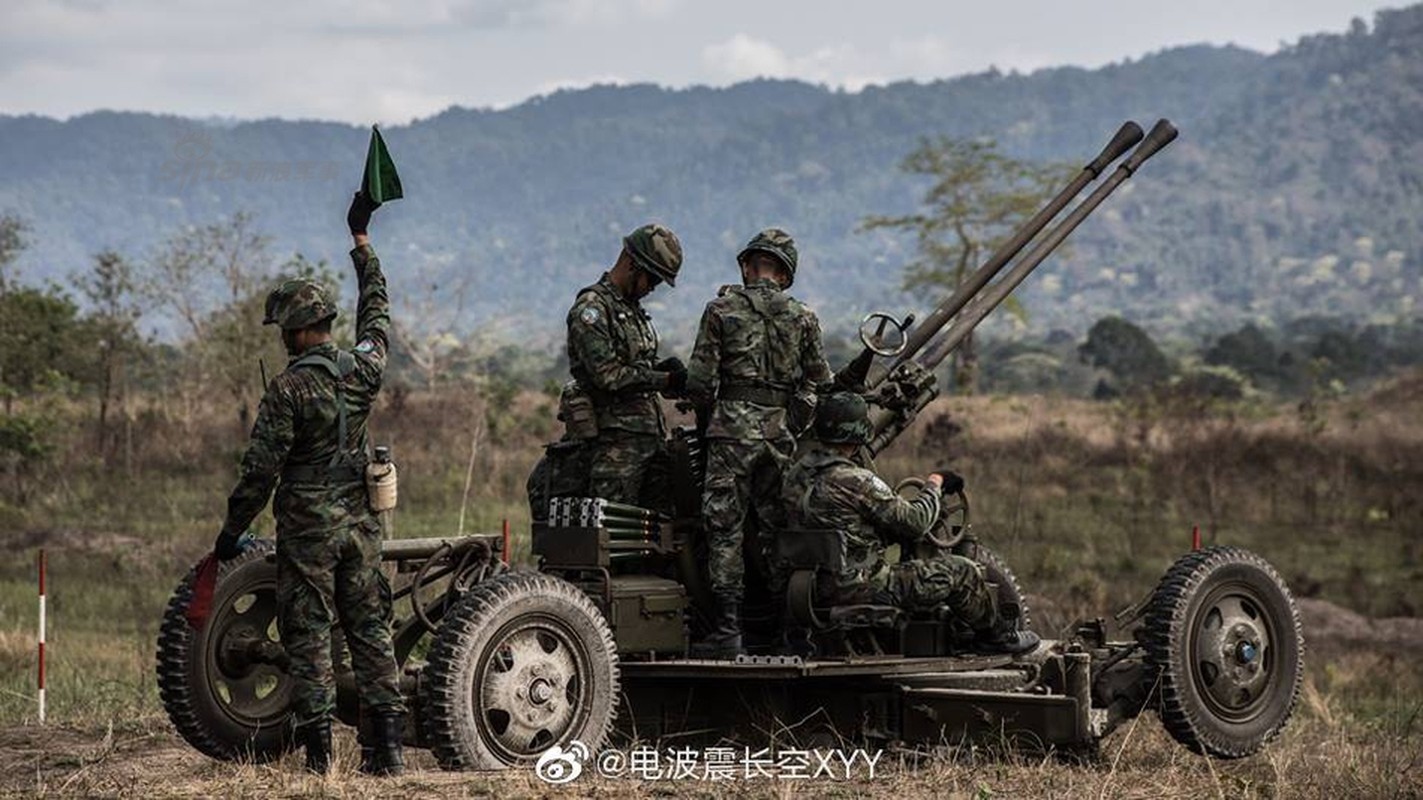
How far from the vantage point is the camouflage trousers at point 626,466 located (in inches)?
395

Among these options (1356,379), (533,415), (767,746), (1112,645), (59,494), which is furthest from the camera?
(1356,379)

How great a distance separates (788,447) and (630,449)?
0.75 metres

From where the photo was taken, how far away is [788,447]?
1019 cm

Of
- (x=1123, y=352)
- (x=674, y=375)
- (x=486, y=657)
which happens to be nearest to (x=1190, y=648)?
(x=674, y=375)

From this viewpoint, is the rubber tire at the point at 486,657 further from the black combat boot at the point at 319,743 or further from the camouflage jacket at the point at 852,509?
the camouflage jacket at the point at 852,509

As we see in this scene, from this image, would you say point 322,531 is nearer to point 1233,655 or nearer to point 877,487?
point 877,487

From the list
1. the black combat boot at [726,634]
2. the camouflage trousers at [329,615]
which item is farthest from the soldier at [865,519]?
the camouflage trousers at [329,615]

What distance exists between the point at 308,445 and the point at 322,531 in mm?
361

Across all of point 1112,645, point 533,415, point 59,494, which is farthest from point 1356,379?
point 1112,645

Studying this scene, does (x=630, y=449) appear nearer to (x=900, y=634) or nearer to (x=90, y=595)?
(x=900, y=634)

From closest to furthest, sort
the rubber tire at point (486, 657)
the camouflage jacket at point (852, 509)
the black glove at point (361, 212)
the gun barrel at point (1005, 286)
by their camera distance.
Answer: the rubber tire at point (486, 657), the black glove at point (361, 212), the camouflage jacket at point (852, 509), the gun barrel at point (1005, 286)

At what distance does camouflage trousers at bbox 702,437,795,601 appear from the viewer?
32.3ft

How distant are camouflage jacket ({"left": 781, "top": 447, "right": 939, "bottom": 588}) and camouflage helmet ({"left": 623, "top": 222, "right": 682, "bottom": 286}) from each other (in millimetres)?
1088

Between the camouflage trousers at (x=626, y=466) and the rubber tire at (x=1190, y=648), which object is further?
the rubber tire at (x=1190, y=648)
